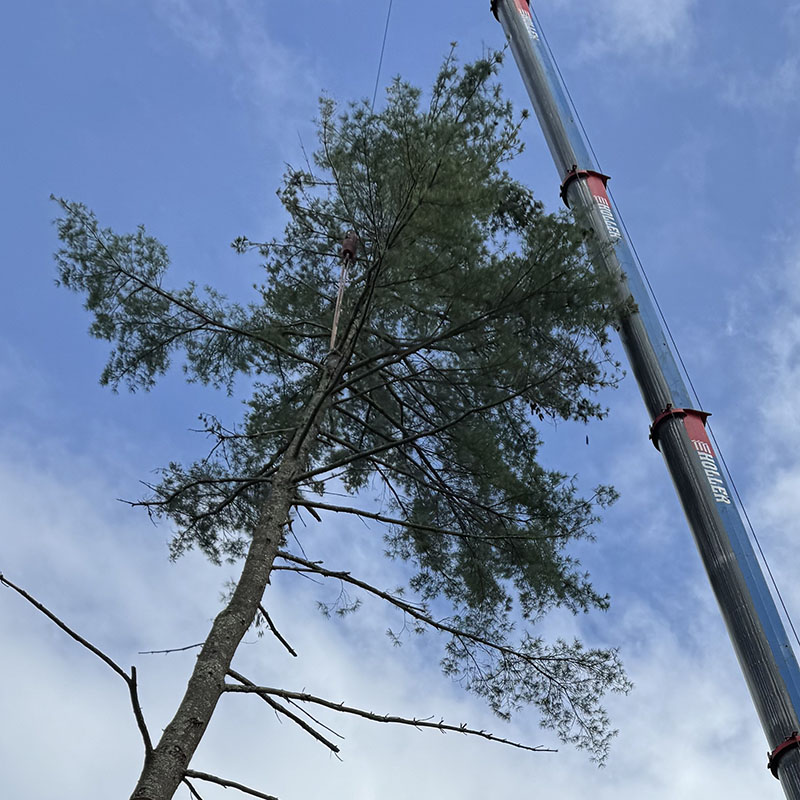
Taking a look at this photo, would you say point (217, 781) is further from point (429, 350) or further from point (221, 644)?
point (429, 350)

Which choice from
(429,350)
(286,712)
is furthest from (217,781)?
(429,350)

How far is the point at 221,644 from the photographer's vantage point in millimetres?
4711

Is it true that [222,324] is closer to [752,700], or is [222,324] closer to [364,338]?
[364,338]

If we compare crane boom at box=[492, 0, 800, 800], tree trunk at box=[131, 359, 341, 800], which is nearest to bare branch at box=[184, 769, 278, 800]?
tree trunk at box=[131, 359, 341, 800]

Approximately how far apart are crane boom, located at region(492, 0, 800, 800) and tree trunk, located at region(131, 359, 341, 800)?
2.71m

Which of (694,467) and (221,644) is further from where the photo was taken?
(694,467)

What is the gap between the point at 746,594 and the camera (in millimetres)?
5734

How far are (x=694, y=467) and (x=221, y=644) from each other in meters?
3.71

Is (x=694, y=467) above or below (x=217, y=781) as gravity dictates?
above

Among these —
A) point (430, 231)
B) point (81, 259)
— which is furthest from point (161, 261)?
point (430, 231)

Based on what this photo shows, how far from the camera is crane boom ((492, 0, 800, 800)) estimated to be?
211 inches

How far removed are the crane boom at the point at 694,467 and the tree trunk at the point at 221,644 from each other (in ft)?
8.90

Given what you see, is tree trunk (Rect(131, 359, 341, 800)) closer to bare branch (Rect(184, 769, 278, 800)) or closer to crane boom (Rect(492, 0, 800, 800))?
bare branch (Rect(184, 769, 278, 800))

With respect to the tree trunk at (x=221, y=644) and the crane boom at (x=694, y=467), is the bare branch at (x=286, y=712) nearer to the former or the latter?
the tree trunk at (x=221, y=644)
